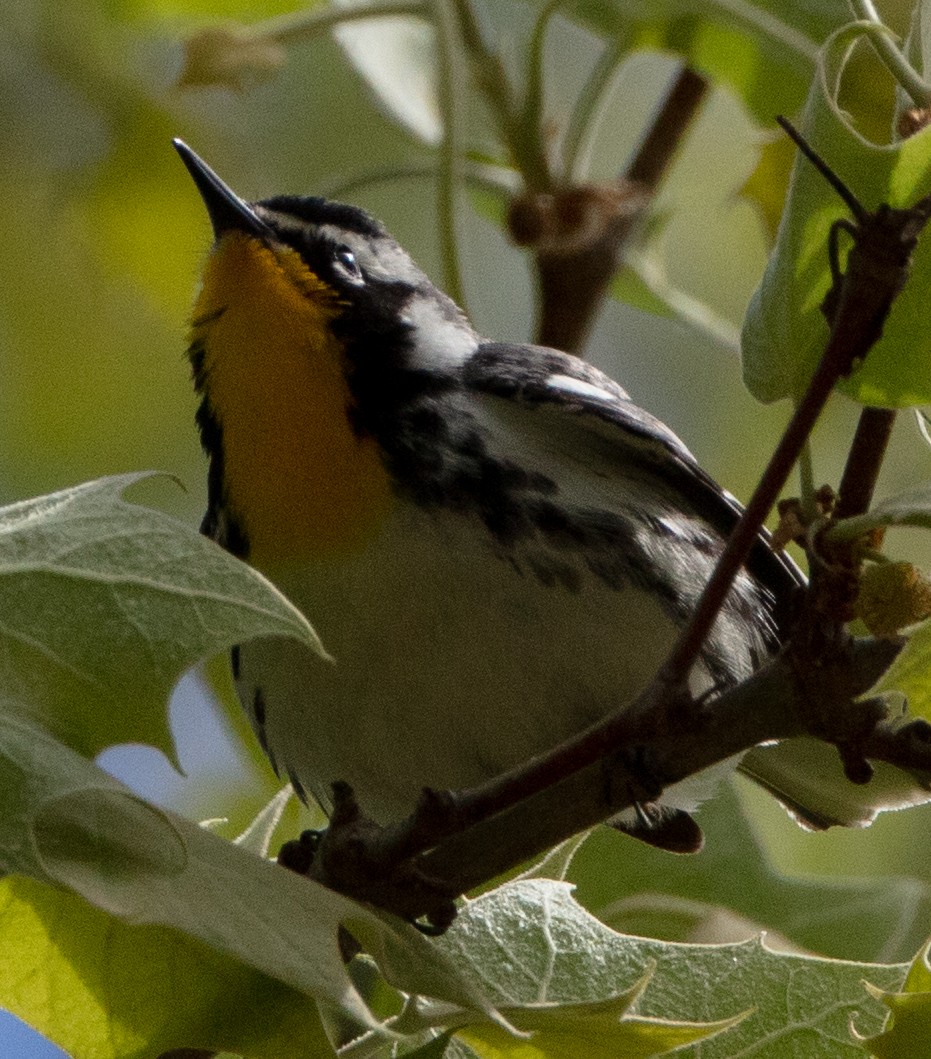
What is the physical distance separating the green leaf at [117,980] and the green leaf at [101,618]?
0.25 m

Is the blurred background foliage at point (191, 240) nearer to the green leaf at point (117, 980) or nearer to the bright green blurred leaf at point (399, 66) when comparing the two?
the bright green blurred leaf at point (399, 66)

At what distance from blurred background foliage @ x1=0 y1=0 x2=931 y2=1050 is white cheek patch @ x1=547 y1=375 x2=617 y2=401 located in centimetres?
Answer: 100

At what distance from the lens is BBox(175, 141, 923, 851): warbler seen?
268 centimetres

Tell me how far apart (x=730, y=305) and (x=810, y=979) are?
11.9ft

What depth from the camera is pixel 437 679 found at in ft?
8.88

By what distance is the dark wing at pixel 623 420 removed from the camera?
9.34ft

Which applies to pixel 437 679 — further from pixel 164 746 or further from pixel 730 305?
pixel 730 305

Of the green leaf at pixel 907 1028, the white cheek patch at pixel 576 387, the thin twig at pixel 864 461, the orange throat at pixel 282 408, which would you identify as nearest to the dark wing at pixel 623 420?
the white cheek patch at pixel 576 387

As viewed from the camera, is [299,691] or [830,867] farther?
[830,867]

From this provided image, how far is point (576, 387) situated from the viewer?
291 cm

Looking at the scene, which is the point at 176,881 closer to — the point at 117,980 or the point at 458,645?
the point at 117,980

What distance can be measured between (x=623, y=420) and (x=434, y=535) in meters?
0.37

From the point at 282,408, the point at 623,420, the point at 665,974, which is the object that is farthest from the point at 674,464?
the point at 665,974

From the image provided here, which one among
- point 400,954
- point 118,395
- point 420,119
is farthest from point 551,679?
point 118,395
